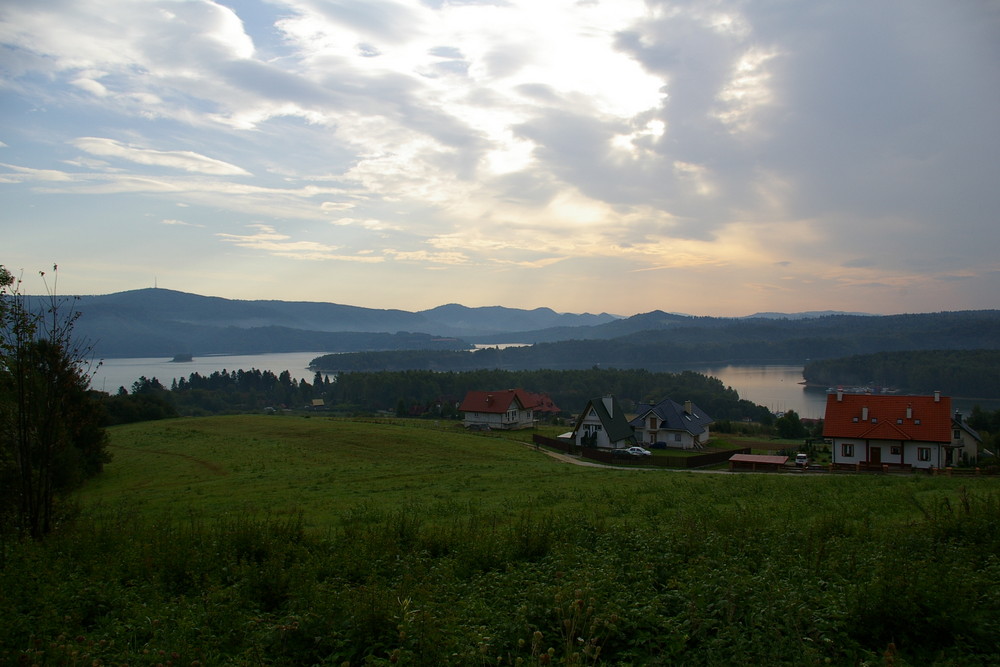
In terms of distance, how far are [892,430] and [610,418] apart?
20.4 meters

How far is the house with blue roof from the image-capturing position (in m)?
50.7

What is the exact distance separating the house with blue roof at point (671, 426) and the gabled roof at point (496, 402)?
14714 millimetres

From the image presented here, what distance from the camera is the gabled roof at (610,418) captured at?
49.1 m

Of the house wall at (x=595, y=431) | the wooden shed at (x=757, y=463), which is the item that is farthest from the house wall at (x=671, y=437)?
the wooden shed at (x=757, y=463)

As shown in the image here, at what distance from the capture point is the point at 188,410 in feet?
352

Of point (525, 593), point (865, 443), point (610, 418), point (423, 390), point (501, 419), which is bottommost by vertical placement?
point (423, 390)

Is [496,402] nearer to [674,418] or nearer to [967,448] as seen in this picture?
[674,418]

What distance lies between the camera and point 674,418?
51562 mm

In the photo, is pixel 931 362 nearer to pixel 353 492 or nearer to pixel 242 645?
pixel 353 492

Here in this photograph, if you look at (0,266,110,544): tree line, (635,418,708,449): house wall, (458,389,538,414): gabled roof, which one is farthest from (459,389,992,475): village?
(0,266,110,544): tree line

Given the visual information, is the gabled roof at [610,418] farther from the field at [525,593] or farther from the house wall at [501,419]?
the field at [525,593]

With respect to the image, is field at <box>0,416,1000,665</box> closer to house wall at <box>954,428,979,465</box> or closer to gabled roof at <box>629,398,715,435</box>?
house wall at <box>954,428,979,465</box>

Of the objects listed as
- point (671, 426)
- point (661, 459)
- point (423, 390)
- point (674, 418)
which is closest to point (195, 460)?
point (661, 459)

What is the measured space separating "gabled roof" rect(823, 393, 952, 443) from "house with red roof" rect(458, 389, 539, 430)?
33.1m
